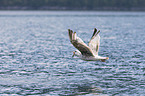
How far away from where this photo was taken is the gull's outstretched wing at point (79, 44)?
75.7 ft

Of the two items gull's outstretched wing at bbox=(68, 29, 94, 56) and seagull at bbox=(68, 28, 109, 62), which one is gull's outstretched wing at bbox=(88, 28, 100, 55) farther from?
gull's outstretched wing at bbox=(68, 29, 94, 56)

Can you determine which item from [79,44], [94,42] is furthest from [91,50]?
[79,44]

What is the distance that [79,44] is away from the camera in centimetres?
2491

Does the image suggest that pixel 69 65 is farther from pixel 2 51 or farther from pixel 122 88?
pixel 2 51

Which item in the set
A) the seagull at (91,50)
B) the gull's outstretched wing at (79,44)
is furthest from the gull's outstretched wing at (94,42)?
the gull's outstretched wing at (79,44)

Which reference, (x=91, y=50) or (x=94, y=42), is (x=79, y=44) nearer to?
(x=91, y=50)

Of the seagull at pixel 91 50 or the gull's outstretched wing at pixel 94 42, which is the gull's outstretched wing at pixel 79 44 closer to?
the seagull at pixel 91 50

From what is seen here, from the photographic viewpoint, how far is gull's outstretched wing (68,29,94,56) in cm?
2306

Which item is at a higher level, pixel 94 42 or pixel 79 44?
pixel 79 44

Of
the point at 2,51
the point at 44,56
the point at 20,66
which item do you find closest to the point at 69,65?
the point at 20,66

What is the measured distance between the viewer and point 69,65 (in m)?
40.5

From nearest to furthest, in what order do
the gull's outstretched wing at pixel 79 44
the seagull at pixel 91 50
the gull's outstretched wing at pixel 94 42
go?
the gull's outstretched wing at pixel 79 44 → the seagull at pixel 91 50 → the gull's outstretched wing at pixel 94 42

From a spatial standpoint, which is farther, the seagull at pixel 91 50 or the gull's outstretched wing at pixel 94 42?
the gull's outstretched wing at pixel 94 42

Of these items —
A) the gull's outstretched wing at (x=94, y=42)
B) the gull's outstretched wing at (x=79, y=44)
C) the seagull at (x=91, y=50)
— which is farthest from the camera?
the gull's outstretched wing at (x=94, y=42)
